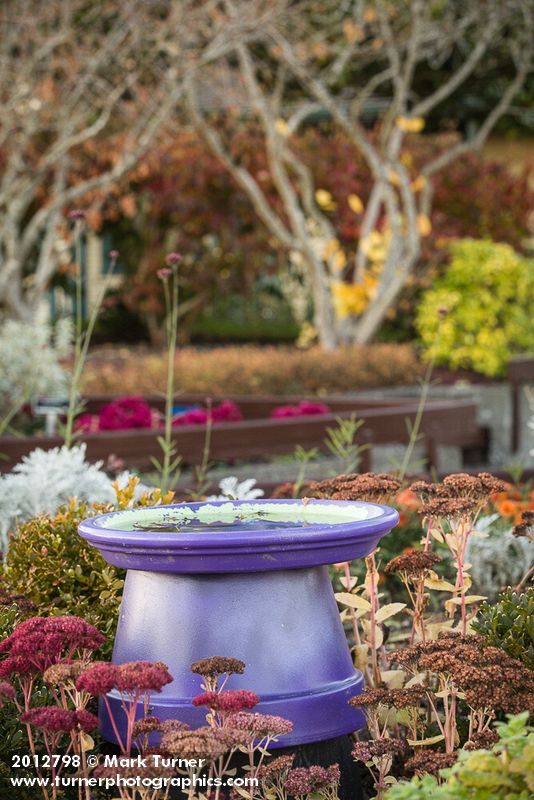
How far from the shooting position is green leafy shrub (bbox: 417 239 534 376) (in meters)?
16.8

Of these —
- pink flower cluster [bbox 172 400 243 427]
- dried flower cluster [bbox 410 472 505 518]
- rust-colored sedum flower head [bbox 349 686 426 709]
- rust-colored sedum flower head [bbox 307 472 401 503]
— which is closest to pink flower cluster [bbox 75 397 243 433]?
pink flower cluster [bbox 172 400 243 427]

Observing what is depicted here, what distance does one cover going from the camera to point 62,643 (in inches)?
110

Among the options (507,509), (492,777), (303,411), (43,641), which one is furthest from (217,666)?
(303,411)

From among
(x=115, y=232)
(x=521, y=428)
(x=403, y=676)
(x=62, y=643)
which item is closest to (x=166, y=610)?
(x=62, y=643)

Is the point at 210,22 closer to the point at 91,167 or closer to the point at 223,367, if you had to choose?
the point at 91,167

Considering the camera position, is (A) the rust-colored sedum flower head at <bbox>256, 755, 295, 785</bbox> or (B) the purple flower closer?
(B) the purple flower

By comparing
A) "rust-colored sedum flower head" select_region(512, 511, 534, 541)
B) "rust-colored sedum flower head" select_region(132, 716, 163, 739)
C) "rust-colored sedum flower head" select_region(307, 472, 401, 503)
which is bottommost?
"rust-colored sedum flower head" select_region(132, 716, 163, 739)

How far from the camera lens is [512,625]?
319 cm

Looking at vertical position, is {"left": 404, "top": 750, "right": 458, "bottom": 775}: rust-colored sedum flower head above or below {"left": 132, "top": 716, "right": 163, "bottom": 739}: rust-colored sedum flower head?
below

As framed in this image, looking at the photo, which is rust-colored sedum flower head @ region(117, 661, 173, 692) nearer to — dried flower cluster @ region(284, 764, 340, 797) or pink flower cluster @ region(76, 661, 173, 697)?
pink flower cluster @ region(76, 661, 173, 697)

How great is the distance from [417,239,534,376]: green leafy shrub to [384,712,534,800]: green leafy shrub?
14581 mm

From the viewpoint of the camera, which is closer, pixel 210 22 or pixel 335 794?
pixel 335 794

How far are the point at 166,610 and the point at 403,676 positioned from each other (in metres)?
0.87

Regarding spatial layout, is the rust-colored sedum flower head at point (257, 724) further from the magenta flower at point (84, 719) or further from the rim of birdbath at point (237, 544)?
the rim of birdbath at point (237, 544)
